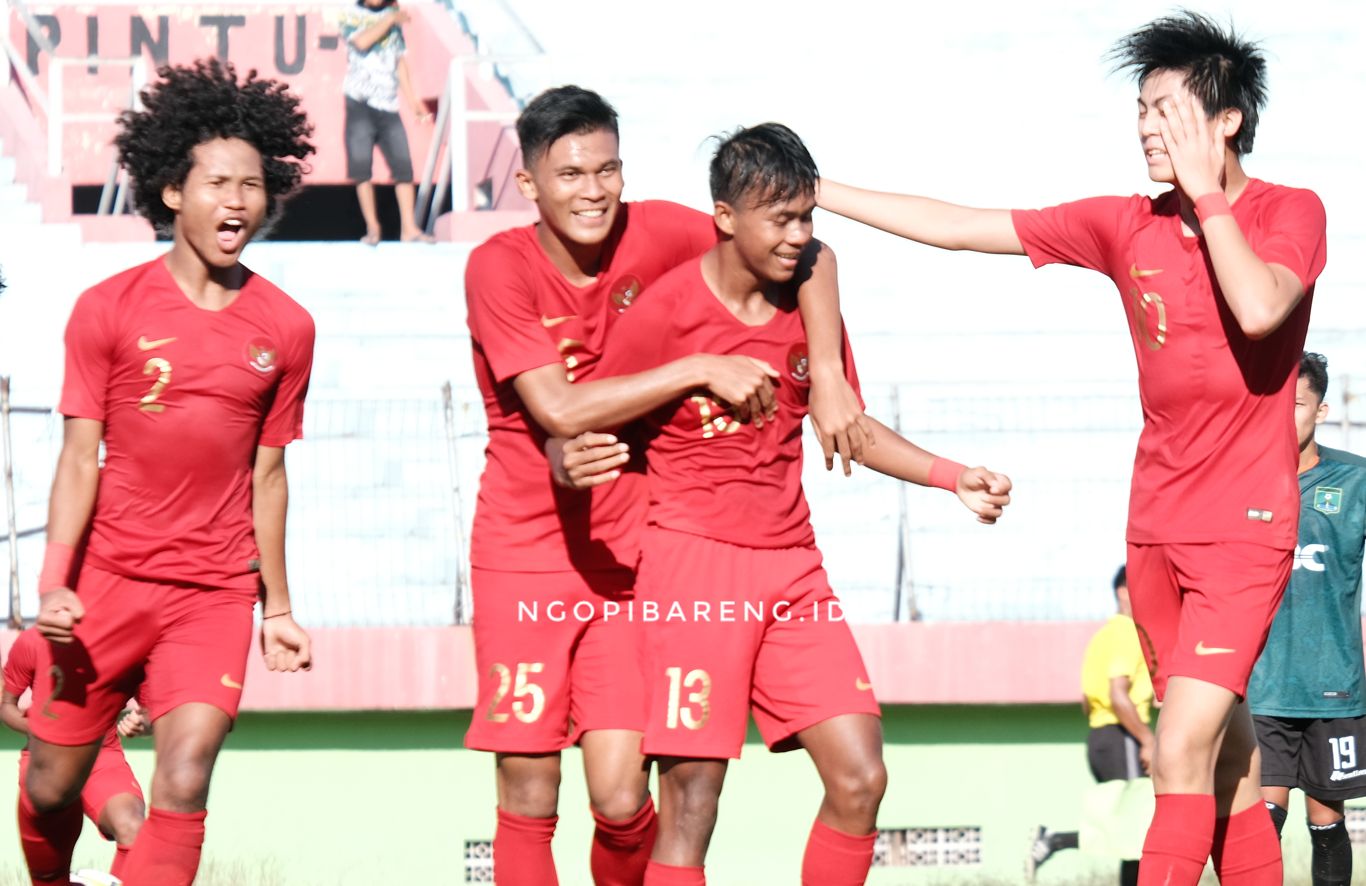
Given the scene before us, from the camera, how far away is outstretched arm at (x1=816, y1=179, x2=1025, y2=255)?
5754 mm

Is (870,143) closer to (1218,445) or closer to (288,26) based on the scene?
(288,26)

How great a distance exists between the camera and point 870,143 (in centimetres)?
1714

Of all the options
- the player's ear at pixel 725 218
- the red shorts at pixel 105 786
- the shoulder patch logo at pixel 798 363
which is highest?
the player's ear at pixel 725 218

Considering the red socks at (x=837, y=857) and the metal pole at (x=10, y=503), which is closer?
the red socks at (x=837, y=857)

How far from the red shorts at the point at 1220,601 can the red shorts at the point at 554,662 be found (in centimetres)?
159

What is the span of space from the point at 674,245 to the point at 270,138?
55.4 inches

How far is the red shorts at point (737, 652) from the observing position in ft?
17.5

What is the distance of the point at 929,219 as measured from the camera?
19.1 feet

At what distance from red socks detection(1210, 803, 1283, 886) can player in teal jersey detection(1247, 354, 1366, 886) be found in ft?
7.10

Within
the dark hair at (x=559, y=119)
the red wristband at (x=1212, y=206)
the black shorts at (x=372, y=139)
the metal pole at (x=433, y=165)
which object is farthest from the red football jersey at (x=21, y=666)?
the black shorts at (x=372, y=139)

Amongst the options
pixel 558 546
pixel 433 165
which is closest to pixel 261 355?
pixel 558 546

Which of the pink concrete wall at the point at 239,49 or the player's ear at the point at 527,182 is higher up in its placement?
the pink concrete wall at the point at 239,49

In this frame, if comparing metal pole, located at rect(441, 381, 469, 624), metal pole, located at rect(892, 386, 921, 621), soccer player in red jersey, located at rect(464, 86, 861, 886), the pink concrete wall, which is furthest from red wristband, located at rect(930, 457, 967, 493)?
the pink concrete wall

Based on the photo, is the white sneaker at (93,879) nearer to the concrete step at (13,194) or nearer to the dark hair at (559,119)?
the dark hair at (559,119)
